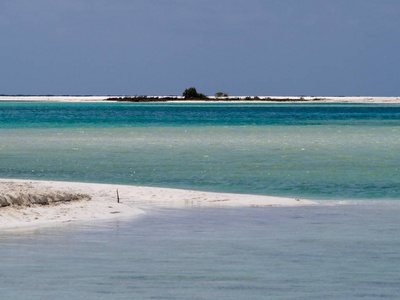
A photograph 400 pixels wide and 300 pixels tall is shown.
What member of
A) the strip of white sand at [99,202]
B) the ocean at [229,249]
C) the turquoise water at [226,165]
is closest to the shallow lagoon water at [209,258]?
the ocean at [229,249]

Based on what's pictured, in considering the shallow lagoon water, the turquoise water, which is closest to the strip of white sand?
the shallow lagoon water

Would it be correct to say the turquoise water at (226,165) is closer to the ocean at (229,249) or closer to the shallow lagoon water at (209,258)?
the ocean at (229,249)

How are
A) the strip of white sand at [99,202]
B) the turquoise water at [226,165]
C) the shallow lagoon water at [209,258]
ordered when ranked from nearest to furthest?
the shallow lagoon water at [209,258]
the strip of white sand at [99,202]
the turquoise water at [226,165]

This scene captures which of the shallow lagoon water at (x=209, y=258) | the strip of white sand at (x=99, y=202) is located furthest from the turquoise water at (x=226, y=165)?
the shallow lagoon water at (x=209, y=258)

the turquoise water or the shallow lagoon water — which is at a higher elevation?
the shallow lagoon water

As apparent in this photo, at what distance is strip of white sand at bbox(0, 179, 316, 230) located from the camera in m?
16.3

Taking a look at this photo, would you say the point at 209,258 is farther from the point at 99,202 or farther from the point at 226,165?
the point at 226,165

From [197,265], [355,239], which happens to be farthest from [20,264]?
[355,239]

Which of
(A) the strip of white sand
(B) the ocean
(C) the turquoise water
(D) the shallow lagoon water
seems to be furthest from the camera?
(C) the turquoise water

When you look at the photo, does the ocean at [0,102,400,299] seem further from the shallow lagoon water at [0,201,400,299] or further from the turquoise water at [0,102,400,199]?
the turquoise water at [0,102,400,199]

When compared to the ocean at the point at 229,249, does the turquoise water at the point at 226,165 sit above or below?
below

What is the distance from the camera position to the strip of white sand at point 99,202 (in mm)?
16312

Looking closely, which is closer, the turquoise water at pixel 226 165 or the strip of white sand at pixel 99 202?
the strip of white sand at pixel 99 202

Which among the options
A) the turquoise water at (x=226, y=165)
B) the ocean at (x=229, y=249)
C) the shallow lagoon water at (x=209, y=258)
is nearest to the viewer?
the shallow lagoon water at (x=209, y=258)
